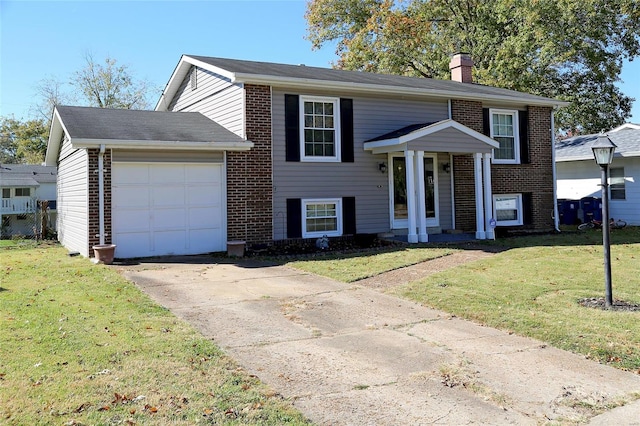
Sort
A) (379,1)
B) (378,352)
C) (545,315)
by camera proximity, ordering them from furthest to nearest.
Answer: (379,1) < (545,315) < (378,352)

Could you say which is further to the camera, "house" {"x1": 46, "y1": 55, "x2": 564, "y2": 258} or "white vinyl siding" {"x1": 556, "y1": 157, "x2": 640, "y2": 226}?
"white vinyl siding" {"x1": 556, "y1": 157, "x2": 640, "y2": 226}

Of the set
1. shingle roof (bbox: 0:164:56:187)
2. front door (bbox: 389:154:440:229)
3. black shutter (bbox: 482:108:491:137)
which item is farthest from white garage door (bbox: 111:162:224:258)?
shingle roof (bbox: 0:164:56:187)

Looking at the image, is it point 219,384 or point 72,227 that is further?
point 72,227

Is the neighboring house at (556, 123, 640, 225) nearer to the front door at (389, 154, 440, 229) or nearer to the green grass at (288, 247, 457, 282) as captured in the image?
the front door at (389, 154, 440, 229)

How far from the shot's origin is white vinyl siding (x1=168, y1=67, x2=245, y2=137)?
1344 centimetres

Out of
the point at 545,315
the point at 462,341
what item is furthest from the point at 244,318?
the point at 545,315

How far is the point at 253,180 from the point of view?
13.1 meters

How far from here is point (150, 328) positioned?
5914 mm

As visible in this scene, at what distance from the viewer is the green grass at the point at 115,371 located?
3.68 metres

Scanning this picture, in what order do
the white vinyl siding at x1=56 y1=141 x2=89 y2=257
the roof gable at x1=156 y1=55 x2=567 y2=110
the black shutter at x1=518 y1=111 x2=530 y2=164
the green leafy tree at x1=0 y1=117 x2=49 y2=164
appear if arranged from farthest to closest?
the green leafy tree at x1=0 y1=117 x2=49 y2=164
the black shutter at x1=518 y1=111 x2=530 y2=164
the roof gable at x1=156 y1=55 x2=567 y2=110
the white vinyl siding at x1=56 y1=141 x2=89 y2=257

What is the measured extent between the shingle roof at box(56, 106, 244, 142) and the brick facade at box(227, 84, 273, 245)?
1.85 feet

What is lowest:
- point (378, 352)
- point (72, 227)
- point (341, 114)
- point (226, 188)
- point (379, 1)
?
point (378, 352)

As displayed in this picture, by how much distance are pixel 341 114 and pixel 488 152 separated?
174 inches

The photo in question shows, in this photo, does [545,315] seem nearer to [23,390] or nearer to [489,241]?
[23,390]
